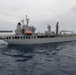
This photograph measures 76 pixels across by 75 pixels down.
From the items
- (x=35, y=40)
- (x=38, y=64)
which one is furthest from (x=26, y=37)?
(x=38, y=64)

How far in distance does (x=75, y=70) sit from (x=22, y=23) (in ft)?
178

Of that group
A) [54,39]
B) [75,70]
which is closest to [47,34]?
[54,39]

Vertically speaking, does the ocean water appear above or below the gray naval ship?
below

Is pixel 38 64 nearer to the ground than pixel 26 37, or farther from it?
nearer to the ground

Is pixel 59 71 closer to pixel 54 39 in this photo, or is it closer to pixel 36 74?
pixel 36 74

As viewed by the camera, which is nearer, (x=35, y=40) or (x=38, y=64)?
(x=38, y=64)

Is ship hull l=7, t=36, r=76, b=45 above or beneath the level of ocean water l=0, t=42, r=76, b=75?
above

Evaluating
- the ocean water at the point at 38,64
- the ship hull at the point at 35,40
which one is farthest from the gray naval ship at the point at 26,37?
the ocean water at the point at 38,64

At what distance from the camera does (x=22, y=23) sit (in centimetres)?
7125

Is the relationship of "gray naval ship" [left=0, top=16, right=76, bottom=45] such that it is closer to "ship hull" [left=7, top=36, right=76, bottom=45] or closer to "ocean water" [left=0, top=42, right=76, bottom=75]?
"ship hull" [left=7, top=36, right=76, bottom=45]

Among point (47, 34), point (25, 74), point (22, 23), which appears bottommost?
point (25, 74)

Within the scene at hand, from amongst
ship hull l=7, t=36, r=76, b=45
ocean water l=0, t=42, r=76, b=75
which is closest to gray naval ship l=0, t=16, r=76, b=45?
ship hull l=7, t=36, r=76, b=45

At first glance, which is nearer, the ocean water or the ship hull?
the ocean water

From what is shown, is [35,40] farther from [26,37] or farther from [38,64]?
[38,64]
